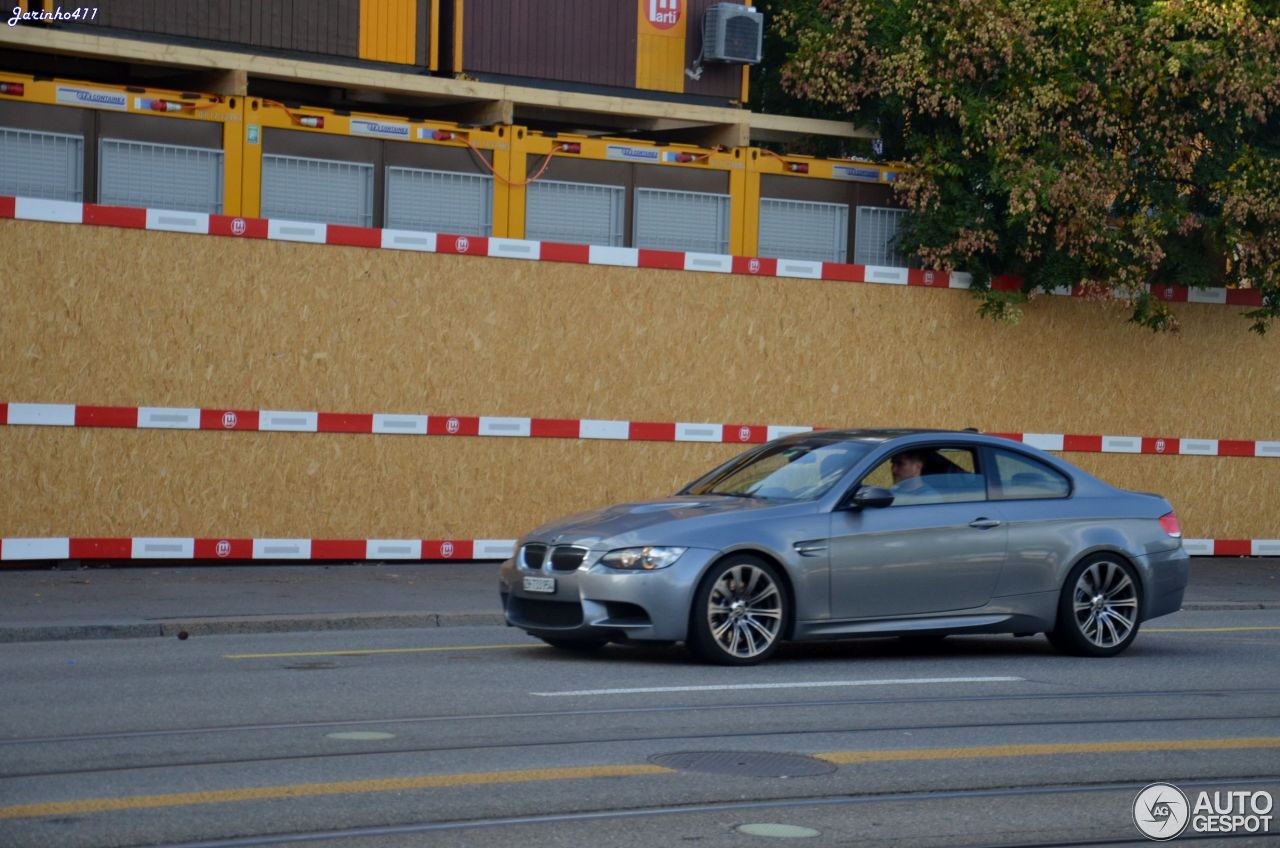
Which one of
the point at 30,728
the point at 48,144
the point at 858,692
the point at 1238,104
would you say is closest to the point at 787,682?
the point at 858,692

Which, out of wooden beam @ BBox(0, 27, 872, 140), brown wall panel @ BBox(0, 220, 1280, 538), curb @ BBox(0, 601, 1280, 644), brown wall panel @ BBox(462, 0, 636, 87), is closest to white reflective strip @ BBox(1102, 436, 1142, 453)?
brown wall panel @ BBox(0, 220, 1280, 538)

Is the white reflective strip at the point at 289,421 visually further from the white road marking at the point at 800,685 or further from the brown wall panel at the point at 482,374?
the white road marking at the point at 800,685

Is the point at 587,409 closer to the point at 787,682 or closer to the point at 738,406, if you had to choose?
the point at 738,406

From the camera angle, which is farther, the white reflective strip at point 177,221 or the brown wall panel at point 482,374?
the white reflective strip at point 177,221

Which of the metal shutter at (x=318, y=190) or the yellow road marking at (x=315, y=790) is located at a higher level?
the metal shutter at (x=318, y=190)

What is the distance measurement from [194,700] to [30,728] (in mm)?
1096

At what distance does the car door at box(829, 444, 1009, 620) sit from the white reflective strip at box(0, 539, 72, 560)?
7.79 metres

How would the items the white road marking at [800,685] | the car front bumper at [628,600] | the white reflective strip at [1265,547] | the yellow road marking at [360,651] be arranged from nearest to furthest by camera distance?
the white road marking at [800,685]
the car front bumper at [628,600]
the yellow road marking at [360,651]
the white reflective strip at [1265,547]

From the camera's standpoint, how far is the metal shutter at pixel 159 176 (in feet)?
53.9

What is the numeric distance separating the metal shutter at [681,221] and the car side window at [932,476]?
23.2 ft

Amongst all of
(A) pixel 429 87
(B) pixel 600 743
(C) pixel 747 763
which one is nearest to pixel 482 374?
(A) pixel 429 87

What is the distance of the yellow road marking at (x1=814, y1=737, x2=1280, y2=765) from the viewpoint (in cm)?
834

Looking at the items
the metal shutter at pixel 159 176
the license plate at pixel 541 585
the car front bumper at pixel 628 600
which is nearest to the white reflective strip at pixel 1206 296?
the metal shutter at pixel 159 176

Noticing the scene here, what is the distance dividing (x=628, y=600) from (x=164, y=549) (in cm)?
705
